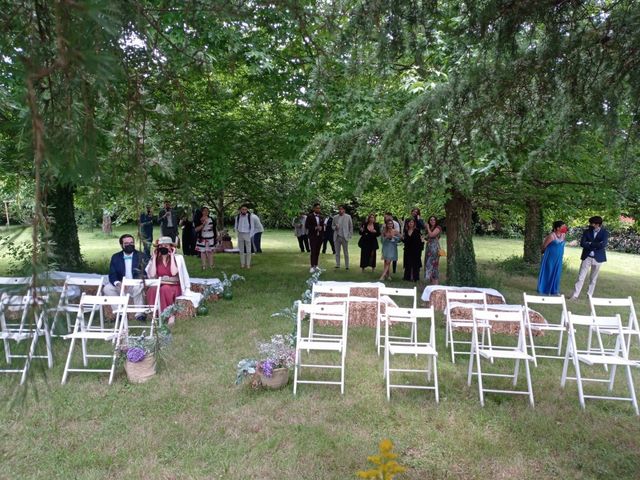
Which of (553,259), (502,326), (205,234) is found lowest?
(502,326)

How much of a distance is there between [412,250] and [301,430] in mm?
8129

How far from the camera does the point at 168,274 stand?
7.32 m

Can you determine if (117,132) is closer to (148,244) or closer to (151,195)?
(151,195)

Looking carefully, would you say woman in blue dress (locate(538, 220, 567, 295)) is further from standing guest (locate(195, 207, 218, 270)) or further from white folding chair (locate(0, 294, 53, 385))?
white folding chair (locate(0, 294, 53, 385))

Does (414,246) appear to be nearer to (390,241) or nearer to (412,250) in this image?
(412,250)

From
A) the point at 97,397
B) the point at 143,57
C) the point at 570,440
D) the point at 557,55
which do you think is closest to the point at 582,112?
the point at 557,55

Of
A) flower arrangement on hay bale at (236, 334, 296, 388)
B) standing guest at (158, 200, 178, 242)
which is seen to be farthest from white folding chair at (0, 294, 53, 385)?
standing guest at (158, 200, 178, 242)

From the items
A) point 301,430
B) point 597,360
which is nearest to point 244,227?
point 301,430

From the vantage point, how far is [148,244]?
1.44 metres

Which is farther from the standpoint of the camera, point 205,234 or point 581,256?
point 205,234

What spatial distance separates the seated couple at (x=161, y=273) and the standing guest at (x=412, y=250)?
586cm

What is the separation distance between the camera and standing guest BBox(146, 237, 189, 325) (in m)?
7.17

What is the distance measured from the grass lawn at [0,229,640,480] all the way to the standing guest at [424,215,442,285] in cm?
511

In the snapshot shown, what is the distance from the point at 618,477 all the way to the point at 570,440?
50cm
